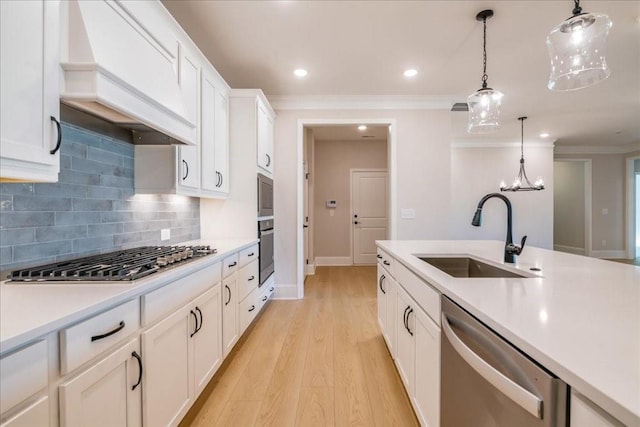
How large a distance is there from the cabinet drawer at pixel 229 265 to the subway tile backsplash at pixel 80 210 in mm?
622

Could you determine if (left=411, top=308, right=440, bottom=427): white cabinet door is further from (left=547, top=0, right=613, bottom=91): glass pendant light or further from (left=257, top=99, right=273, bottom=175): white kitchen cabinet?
(left=257, top=99, right=273, bottom=175): white kitchen cabinet

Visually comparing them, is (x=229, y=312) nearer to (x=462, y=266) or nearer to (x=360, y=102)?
(x=462, y=266)

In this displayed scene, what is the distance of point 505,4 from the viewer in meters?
2.12

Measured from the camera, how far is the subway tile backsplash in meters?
1.25

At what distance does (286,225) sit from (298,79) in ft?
5.97

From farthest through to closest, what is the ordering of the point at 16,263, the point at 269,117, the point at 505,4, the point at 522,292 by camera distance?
the point at 269,117 → the point at 505,4 → the point at 16,263 → the point at 522,292

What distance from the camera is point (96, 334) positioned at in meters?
0.93

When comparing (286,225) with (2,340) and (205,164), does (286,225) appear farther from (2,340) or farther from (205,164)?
(2,340)

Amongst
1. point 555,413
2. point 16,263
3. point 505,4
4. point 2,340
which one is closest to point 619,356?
point 555,413

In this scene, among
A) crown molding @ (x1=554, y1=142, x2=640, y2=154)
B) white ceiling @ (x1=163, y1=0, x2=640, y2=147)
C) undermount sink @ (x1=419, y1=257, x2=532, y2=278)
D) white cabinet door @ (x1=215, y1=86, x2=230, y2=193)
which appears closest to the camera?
undermount sink @ (x1=419, y1=257, x2=532, y2=278)

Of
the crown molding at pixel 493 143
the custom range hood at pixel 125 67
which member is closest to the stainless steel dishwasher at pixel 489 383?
the custom range hood at pixel 125 67

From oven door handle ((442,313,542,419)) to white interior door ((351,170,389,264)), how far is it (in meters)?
5.36

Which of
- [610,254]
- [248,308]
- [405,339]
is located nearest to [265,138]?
[248,308]

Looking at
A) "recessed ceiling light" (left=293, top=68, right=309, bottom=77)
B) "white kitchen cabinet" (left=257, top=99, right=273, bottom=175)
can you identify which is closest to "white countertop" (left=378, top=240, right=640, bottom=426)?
"white kitchen cabinet" (left=257, top=99, right=273, bottom=175)
